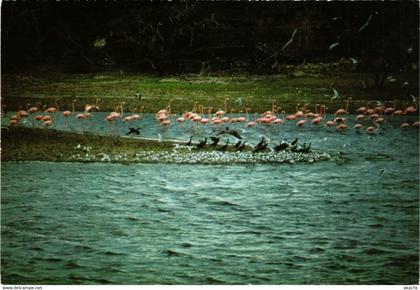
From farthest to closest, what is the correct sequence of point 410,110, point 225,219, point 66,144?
1. point 66,144
2. point 410,110
3. point 225,219

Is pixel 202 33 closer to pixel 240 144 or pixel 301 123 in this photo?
pixel 240 144

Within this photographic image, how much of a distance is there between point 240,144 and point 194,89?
1.95ft

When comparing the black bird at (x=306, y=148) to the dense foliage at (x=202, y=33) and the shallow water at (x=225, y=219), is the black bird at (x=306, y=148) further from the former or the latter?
the dense foliage at (x=202, y=33)

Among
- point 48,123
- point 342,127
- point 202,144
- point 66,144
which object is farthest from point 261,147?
point 48,123

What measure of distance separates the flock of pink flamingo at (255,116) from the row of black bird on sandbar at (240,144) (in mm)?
100

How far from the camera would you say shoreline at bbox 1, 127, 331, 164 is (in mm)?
4840

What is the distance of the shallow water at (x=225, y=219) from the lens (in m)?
3.67

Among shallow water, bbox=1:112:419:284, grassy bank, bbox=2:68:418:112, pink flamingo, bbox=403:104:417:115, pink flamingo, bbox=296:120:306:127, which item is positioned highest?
grassy bank, bbox=2:68:418:112

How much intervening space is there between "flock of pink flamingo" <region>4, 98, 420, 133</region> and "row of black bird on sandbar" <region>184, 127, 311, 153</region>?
0.33 feet

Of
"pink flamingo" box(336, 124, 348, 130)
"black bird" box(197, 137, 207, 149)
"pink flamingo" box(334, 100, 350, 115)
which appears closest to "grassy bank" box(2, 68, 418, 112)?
"pink flamingo" box(334, 100, 350, 115)

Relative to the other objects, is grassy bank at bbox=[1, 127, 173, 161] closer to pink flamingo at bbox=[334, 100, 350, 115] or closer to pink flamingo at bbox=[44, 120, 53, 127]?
pink flamingo at bbox=[44, 120, 53, 127]

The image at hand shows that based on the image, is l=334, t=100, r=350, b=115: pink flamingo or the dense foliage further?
l=334, t=100, r=350, b=115: pink flamingo

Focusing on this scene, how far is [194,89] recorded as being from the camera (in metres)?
4.93

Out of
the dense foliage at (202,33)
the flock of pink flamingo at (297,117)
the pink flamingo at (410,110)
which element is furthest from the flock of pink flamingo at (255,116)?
the dense foliage at (202,33)
